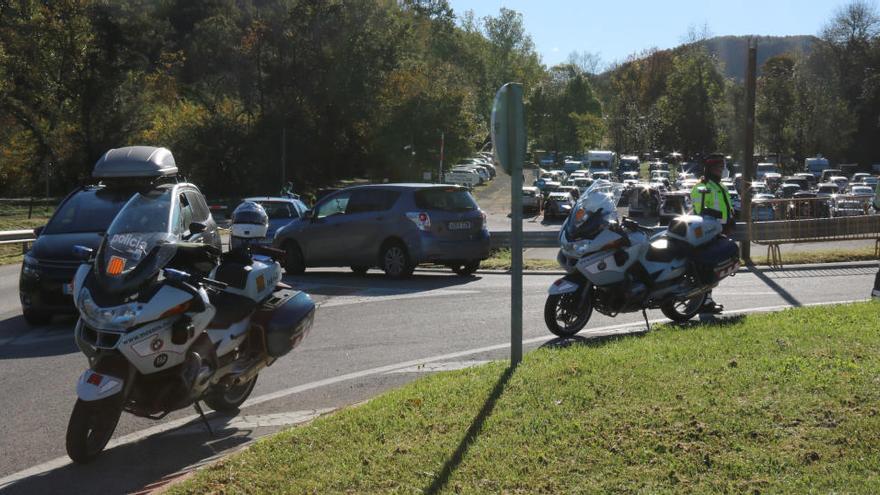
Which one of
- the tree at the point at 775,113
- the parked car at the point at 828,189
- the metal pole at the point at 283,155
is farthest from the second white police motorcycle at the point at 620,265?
the tree at the point at 775,113

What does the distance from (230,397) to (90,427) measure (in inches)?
65.2

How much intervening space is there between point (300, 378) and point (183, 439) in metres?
2.09

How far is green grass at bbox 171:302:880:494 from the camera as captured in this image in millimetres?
5148

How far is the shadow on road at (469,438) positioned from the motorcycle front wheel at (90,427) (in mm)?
2288

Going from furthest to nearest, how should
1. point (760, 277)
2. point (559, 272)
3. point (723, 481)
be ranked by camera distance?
point (559, 272) < point (760, 277) < point (723, 481)

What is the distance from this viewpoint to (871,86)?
81562 mm

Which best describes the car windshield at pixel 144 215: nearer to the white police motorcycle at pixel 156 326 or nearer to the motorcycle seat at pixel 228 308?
the white police motorcycle at pixel 156 326

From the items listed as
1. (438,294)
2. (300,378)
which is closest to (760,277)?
(438,294)

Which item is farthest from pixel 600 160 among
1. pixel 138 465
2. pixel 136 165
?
pixel 138 465

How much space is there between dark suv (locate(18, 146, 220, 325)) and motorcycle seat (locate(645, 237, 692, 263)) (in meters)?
4.87

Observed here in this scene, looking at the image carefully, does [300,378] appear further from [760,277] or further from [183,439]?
[760,277]

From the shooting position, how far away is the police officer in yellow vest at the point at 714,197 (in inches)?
476

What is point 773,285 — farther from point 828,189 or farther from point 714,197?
point 828,189

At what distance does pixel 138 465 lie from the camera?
6.63 m
